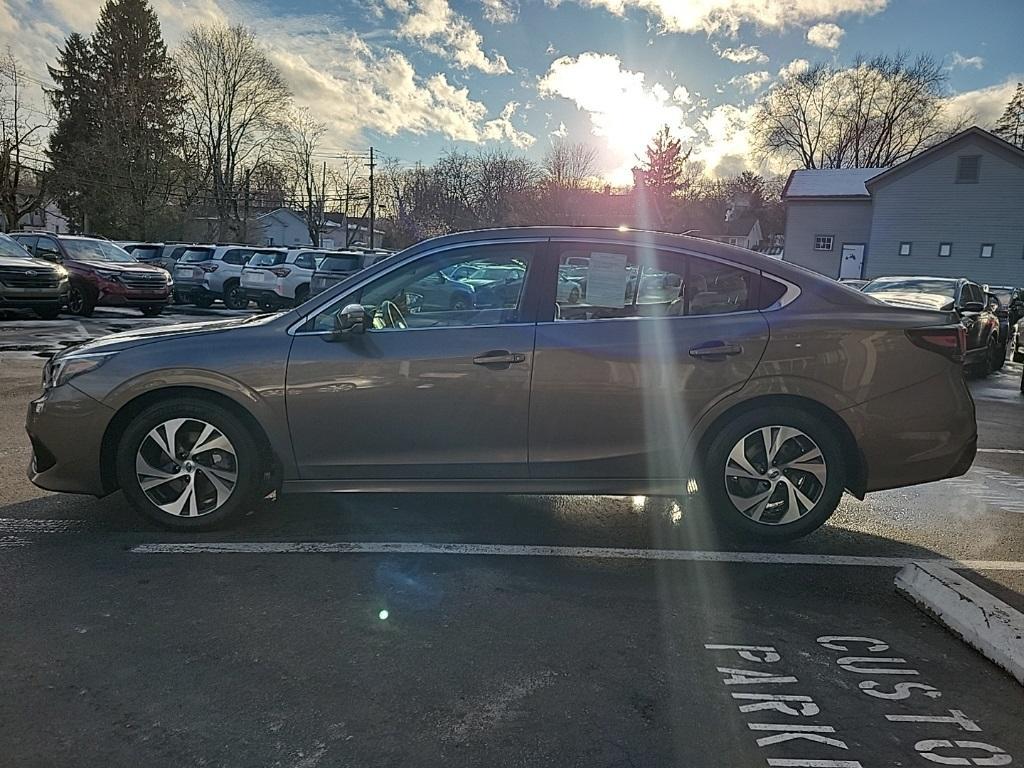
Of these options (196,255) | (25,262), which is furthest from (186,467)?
(196,255)

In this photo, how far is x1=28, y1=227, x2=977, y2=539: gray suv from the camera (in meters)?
3.86

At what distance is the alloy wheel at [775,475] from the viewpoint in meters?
3.93

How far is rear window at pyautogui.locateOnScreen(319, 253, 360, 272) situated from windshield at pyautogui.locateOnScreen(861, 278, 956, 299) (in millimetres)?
12765

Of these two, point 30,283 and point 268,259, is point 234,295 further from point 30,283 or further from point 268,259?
point 30,283

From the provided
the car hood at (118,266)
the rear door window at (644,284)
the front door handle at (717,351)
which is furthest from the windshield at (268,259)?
the front door handle at (717,351)

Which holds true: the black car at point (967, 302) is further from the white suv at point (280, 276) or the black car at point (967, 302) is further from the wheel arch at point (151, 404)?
the white suv at point (280, 276)

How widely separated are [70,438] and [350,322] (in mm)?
1709

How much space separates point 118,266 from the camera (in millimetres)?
16688

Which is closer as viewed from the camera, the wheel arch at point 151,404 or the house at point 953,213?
the wheel arch at point 151,404

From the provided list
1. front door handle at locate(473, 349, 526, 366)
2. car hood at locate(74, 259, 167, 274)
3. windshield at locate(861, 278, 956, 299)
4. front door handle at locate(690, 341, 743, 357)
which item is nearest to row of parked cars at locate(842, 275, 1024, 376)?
windshield at locate(861, 278, 956, 299)

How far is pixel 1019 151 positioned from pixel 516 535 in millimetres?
35741

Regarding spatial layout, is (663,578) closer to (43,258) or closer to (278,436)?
(278,436)

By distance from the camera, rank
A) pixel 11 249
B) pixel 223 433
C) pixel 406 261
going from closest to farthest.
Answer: pixel 223 433 → pixel 406 261 → pixel 11 249

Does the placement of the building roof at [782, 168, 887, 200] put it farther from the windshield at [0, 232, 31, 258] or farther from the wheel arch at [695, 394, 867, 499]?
the wheel arch at [695, 394, 867, 499]
